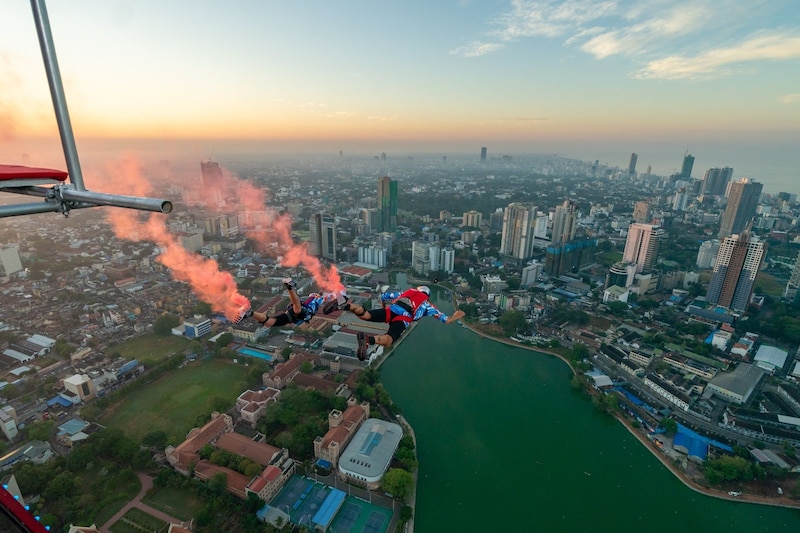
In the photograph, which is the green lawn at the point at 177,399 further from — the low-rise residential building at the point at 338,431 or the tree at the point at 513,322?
the tree at the point at 513,322

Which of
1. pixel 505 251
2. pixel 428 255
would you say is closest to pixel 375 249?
pixel 428 255

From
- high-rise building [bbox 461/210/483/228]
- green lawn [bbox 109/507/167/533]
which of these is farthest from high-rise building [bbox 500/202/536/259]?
green lawn [bbox 109/507/167/533]

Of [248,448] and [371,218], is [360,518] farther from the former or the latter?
[371,218]

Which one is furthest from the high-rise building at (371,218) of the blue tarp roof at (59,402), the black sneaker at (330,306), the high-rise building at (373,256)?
the black sneaker at (330,306)

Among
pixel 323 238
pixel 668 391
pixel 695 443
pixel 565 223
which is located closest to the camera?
pixel 695 443

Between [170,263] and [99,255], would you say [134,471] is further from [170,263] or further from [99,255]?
[99,255]

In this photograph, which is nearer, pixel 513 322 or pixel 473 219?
pixel 513 322

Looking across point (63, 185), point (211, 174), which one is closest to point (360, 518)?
point (63, 185)
